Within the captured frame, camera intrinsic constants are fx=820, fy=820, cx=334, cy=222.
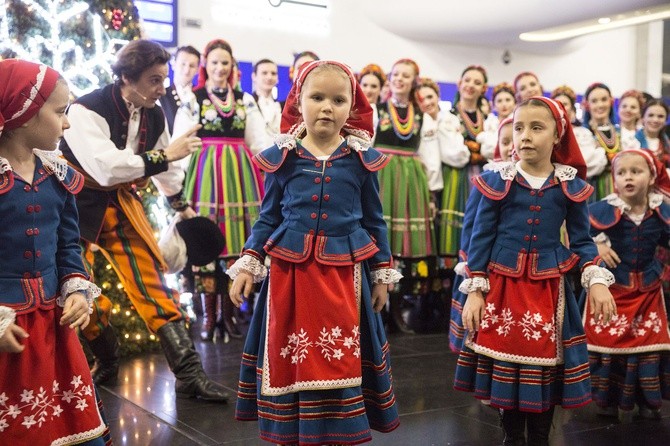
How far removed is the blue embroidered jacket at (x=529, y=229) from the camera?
2879mm

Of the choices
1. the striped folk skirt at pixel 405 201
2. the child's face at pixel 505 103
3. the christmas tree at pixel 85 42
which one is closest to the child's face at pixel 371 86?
the striped folk skirt at pixel 405 201

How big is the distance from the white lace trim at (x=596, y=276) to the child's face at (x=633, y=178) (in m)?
0.93

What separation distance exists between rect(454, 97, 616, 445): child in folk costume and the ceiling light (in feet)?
25.1

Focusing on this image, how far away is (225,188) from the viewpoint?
4949mm

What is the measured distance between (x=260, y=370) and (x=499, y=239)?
39.7 inches

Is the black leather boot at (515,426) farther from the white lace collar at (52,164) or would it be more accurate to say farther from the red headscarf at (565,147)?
the white lace collar at (52,164)

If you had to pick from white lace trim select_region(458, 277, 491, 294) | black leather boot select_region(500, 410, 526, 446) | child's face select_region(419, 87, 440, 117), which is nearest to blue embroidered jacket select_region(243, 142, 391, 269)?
white lace trim select_region(458, 277, 491, 294)

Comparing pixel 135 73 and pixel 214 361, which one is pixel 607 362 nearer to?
pixel 214 361

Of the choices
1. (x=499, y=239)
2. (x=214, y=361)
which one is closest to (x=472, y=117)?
(x=214, y=361)

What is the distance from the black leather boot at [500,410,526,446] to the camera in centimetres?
294

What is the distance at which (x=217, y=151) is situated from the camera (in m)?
4.98

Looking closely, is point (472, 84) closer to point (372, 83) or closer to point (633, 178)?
point (372, 83)

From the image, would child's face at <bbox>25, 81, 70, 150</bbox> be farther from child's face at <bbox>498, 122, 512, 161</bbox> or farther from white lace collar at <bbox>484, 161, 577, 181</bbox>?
child's face at <bbox>498, 122, 512, 161</bbox>

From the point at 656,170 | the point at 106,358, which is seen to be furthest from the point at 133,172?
the point at 656,170
